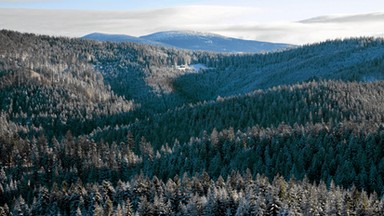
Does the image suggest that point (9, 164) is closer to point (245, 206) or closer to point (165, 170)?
point (165, 170)

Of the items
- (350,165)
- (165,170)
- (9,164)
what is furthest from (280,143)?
(9,164)

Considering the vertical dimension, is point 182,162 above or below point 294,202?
below

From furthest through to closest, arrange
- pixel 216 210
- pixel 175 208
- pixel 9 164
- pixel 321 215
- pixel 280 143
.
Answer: pixel 9 164 < pixel 280 143 < pixel 175 208 < pixel 216 210 < pixel 321 215

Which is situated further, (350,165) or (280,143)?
(280,143)

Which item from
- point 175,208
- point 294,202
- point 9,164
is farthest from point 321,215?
point 9,164

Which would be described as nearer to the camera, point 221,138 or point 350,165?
point 350,165

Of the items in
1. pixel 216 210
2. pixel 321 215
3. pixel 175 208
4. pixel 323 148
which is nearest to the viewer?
pixel 321 215

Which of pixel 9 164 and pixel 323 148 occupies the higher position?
pixel 323 148

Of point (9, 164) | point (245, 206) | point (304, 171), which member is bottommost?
point (9, 164)

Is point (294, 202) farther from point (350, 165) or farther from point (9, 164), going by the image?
point (9, 164)
